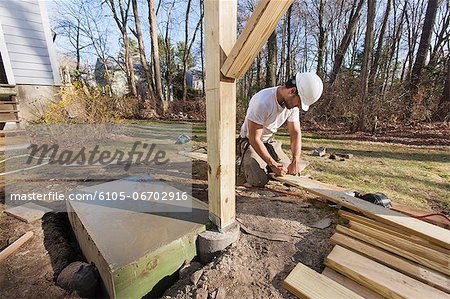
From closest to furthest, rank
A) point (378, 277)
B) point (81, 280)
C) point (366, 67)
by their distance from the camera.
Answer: point (378, 277), point (81, 280), point (366, 67)

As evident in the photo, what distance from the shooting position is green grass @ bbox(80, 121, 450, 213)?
2549mm

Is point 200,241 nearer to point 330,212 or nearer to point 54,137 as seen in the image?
point 330,212

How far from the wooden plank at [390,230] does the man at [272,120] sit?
3.04 feet

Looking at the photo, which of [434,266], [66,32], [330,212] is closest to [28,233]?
[330,212]

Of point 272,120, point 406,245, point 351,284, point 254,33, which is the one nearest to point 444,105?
point 272,120

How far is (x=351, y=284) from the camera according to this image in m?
1.27

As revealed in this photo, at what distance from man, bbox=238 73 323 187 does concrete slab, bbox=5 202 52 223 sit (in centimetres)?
229

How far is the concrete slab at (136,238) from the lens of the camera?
132cm

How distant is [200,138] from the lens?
19.6ft

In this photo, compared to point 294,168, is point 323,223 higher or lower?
lower

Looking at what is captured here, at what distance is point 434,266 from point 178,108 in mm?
11732

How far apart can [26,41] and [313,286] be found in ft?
25.6

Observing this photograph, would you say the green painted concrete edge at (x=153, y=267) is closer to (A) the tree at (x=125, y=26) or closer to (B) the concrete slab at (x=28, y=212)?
(B) the concrete slab at (x=28, y=212)

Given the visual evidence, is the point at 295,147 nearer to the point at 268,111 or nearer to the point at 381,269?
the point at 268,111
